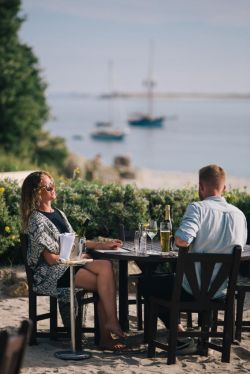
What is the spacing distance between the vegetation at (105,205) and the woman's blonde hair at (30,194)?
2.82 m

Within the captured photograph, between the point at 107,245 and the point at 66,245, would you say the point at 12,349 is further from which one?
the point at 107,245

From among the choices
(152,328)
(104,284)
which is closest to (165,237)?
(104,284)

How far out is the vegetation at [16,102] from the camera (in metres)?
35.2

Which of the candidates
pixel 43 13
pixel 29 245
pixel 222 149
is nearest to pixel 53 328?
pixel 29 245

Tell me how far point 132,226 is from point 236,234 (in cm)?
368

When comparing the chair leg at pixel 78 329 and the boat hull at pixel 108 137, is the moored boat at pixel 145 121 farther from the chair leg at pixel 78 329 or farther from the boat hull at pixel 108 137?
the chair leg at pixel 78 329

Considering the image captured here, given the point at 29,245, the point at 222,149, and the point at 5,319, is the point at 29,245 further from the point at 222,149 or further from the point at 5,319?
the point at 222,149

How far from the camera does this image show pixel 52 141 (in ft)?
124

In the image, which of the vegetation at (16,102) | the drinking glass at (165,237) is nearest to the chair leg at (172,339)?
the drinking glass at (165,237)

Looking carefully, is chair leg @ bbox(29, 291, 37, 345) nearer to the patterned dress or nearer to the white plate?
the patterned dress

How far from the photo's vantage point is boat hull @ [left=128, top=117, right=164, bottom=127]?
139625mm

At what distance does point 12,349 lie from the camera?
4262 millimetres

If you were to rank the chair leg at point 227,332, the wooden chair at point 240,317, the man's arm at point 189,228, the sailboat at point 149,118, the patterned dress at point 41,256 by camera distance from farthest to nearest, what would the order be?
the sailboat at point 149,118
the wooden chair at point 240,317
the patterned dress at point 41,256
the chair leg at point 227,332
the man's arm at point 189,228

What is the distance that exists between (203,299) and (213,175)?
3.02ft
